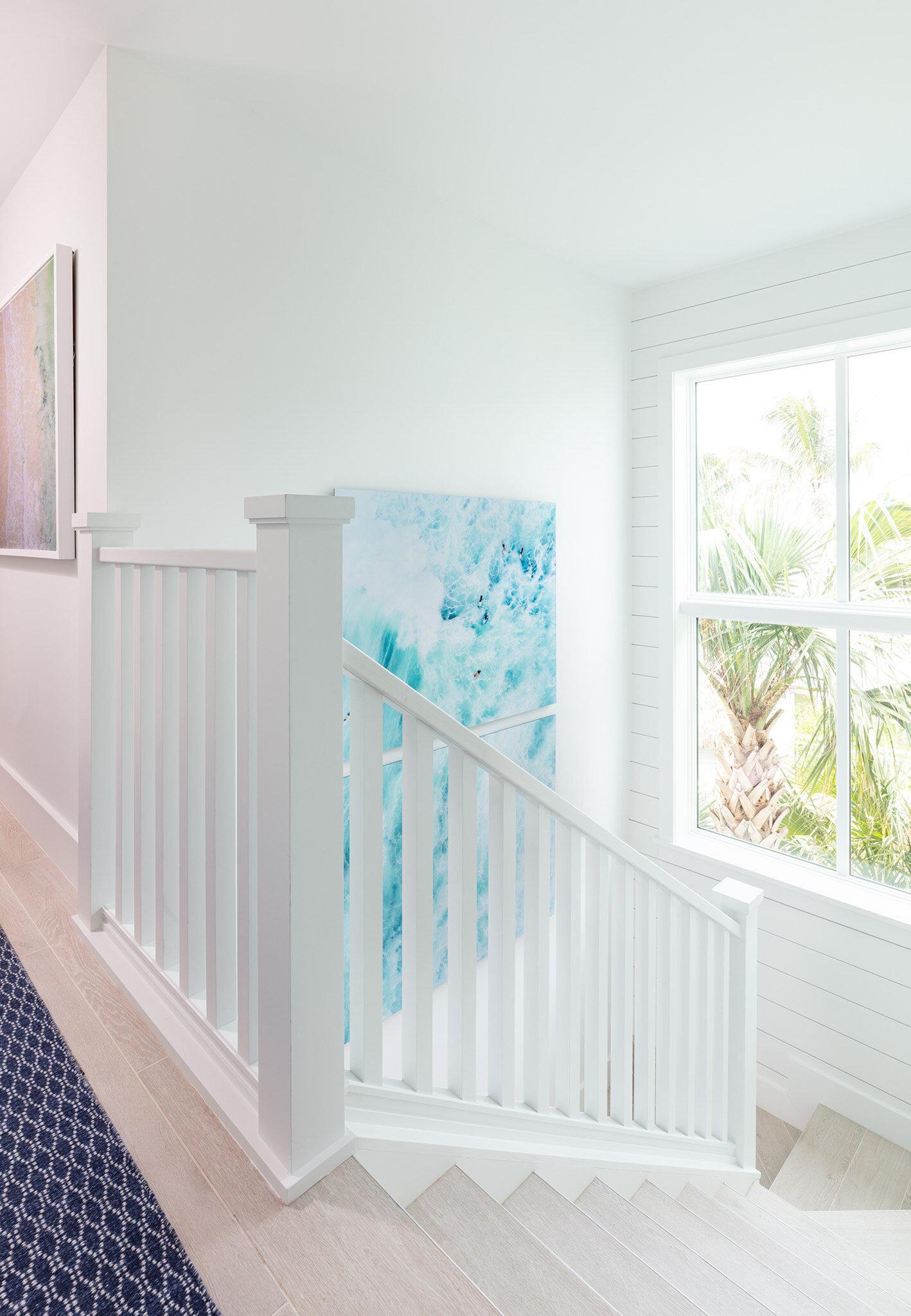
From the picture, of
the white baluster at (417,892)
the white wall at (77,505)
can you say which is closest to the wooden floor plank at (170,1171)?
the white baluster at (417,892)

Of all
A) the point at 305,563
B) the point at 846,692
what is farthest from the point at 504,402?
the point at 305,563

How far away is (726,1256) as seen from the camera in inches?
65.6

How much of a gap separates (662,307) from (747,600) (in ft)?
4.44

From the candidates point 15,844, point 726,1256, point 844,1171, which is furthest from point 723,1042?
point 15,844

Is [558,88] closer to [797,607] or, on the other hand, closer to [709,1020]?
[797,607]

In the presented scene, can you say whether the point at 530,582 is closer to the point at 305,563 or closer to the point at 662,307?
the point at 662,307

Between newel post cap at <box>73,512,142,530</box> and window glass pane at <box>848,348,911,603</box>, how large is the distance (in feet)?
8.62

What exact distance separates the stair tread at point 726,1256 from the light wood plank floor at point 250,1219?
2.86 feet

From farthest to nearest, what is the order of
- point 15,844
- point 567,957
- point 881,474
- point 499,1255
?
point 881,474 → point 15,844 → point 567,957 → point 499,1255

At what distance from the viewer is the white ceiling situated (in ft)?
5.37

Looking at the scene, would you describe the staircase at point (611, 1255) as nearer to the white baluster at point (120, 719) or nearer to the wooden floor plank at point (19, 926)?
the white baluster at point (120, 719)

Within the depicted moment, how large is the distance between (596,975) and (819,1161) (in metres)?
1.83

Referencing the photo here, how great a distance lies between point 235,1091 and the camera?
1244 millimetres

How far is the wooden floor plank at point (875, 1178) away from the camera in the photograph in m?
2.64
